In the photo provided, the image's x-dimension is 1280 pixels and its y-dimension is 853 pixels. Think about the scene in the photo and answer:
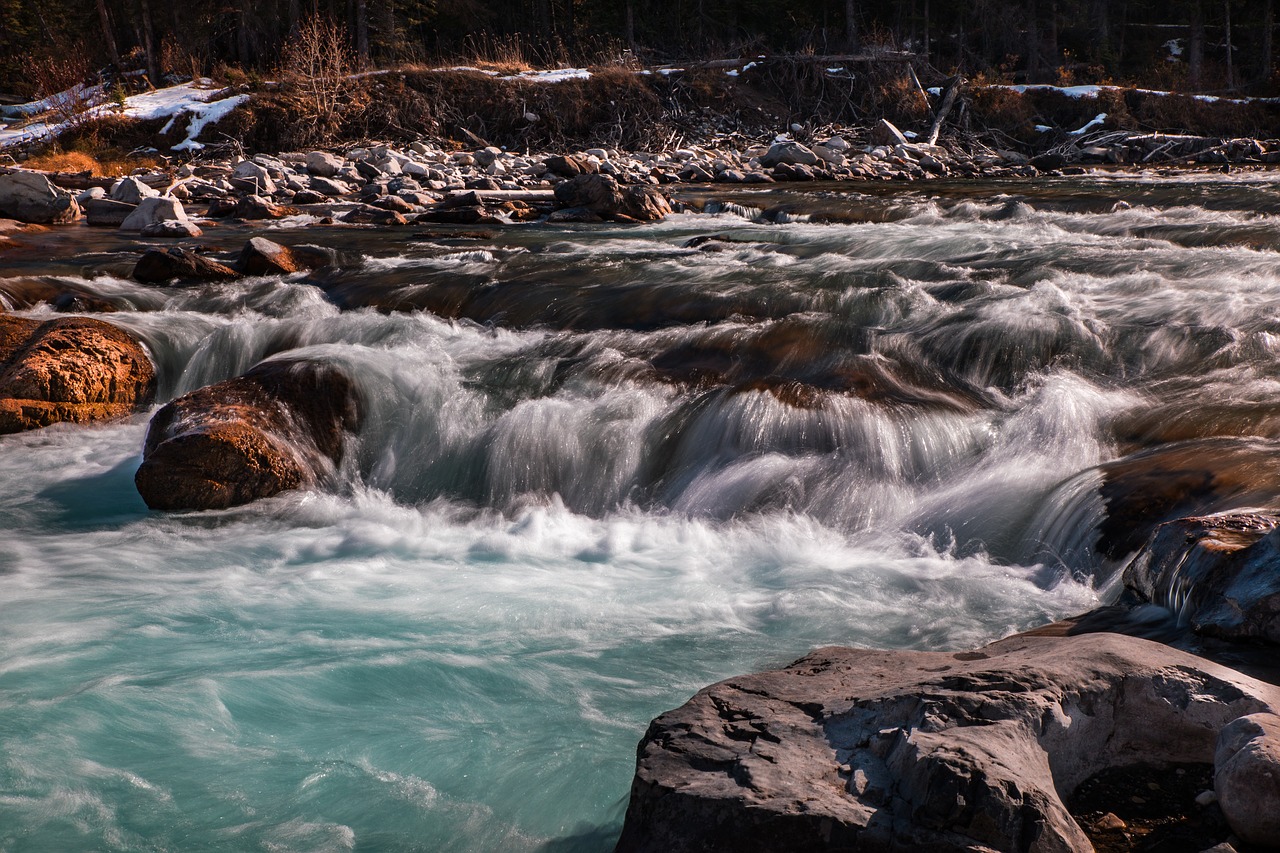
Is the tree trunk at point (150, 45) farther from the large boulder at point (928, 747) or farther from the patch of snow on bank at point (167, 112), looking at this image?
the large boulder at point (928, 747)

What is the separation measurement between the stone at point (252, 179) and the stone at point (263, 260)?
20.4 feet

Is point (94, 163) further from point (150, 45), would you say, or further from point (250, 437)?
point (250, 437)

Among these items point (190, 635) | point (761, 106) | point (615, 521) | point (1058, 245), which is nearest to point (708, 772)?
point (190, 635)

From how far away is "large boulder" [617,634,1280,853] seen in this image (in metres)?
1.97

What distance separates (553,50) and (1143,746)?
3432 cm

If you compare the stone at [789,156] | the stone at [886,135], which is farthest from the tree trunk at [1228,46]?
the stone at [789,156]

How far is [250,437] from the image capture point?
5.54 metres

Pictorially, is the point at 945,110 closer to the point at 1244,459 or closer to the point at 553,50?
the point at 553,50

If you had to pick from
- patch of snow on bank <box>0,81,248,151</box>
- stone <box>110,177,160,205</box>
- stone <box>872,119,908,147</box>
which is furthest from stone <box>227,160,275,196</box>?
stone <box>872,119,908,147</box>

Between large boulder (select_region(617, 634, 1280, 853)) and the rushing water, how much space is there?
0.62 meters

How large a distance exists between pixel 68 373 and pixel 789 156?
54.9ft

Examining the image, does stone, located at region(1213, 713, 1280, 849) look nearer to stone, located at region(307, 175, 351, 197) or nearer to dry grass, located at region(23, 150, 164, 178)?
stone, located at region(307, 175, 351, 197)

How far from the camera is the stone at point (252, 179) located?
51.5ft

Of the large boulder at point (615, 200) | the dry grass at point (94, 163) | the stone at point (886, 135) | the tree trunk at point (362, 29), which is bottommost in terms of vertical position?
the large boulder at point (615, 200)
